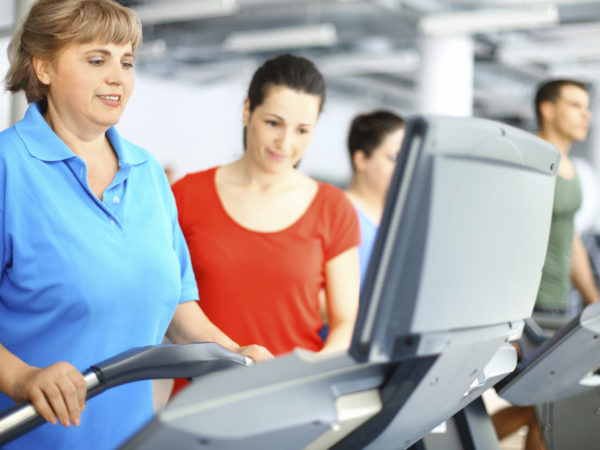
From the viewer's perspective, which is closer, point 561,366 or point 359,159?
point 561,366

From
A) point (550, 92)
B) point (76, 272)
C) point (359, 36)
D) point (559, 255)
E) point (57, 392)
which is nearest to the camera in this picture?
point (57, 392)

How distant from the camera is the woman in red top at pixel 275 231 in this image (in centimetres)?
166

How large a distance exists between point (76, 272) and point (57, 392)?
0.84ft

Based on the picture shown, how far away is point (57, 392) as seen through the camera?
91 centimetres

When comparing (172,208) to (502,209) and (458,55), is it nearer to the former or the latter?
(502,209)

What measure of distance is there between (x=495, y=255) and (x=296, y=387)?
0.24m

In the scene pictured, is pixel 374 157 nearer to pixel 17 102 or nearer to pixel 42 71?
pixel 17 102

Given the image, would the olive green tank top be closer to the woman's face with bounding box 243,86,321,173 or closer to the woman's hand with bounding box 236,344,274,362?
the woman's face with bounding box 243,86,321,173

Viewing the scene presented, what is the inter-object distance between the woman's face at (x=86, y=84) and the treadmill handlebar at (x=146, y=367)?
406 millimetres

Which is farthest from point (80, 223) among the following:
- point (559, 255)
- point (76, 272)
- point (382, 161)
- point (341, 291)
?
point (559, 255)

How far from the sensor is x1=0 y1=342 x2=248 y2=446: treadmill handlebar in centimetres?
88

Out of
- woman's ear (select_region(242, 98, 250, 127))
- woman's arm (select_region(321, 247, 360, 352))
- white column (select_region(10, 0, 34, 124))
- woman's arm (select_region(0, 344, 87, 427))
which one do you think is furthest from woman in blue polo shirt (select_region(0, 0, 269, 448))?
white column (select_region(10, 0, 34, 124))

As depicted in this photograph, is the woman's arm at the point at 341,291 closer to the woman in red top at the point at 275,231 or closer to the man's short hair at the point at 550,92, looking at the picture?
the woman in red top at the point at 275,231

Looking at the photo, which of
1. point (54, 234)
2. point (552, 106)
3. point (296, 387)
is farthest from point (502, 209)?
point (552, 106)
